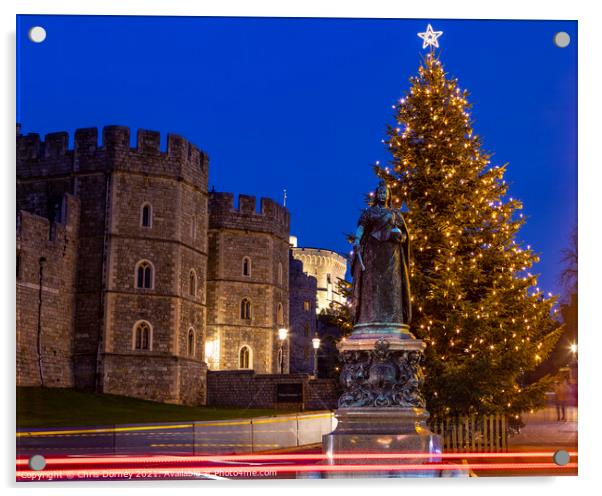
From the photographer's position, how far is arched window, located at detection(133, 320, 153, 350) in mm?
39344

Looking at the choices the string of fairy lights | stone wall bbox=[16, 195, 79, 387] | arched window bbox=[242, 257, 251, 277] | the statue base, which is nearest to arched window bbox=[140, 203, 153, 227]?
stone wall bbox=[16, 195, 79, 387]

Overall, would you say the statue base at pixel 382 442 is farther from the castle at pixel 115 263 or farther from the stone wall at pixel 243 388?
the stone wall at pixel 243 388

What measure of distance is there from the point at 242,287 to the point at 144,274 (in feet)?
26.0

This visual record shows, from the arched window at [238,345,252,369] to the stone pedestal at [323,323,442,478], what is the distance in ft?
109

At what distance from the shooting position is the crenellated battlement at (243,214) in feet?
154

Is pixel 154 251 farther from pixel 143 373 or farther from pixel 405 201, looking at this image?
pixel 405 201

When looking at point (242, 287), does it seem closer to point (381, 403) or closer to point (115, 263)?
point (115, 263)

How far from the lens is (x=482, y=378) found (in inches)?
758

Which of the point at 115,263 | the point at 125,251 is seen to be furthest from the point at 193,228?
the point at 115,263

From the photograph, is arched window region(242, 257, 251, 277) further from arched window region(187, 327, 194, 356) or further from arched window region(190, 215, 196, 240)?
arched window region(187, 327, 194, 356)

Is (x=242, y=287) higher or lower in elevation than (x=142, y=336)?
higher

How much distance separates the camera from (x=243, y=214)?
156 feet
